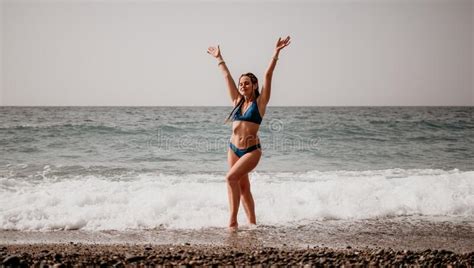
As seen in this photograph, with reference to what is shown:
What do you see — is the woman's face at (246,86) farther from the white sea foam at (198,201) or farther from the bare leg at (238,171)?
the white sea foam at (198,201)

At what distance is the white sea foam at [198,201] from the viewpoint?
20.1 feet

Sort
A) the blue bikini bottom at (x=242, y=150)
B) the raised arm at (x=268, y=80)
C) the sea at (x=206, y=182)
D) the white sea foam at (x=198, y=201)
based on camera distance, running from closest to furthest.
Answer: the raised arm at (x=268, y=80)
the blue bikini bottom at (x=242, y=150)
the white sea foam at (x=198, y=201)
the sea at (x=206, y=182)

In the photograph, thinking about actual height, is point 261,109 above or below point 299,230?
above

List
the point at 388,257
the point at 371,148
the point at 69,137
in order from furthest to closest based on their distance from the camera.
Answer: the point at 69,137 < the point at 371,148 < the point at 388,257

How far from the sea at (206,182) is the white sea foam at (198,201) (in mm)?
21

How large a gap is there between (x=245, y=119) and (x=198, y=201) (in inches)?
106

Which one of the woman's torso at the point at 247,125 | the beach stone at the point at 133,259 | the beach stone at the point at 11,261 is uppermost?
the woman's torso at the point at 247,125

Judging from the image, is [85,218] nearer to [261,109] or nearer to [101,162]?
[261,109]

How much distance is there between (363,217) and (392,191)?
2059 mm

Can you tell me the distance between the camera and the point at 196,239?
516 centimetres

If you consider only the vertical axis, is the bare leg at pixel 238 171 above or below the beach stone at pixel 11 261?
above

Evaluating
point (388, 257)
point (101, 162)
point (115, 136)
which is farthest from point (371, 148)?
point (388, 257)

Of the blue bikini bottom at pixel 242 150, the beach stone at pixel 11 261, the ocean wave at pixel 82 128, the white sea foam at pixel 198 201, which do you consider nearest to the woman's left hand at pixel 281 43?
the blue bikini bottom at pixel 242 150

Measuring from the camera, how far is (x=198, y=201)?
23.6 feet
